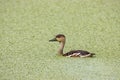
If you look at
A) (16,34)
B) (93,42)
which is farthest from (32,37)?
(93,42)

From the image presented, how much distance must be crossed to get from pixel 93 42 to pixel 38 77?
1300mm

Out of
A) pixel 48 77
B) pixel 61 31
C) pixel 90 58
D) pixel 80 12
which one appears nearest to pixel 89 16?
pixel 80 12

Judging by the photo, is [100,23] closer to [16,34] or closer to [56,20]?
[56,20]

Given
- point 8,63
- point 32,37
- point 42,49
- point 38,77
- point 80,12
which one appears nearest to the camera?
point 38,77

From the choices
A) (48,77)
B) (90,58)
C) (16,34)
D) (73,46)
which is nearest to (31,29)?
(16,34)

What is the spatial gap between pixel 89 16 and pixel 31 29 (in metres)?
0.97

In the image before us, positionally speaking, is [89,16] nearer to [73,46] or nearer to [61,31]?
[61,31]

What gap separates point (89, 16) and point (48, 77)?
2.44 m

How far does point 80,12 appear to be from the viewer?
726cm

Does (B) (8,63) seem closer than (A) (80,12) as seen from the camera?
Yes

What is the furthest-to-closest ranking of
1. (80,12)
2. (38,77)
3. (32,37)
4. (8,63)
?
(80,12) < (32,37) < (8,63) < (38,77)

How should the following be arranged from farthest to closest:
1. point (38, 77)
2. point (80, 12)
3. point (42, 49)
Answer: point (80, 12)
point (42, 49)
point (38, 77)

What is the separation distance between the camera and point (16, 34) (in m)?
6.18

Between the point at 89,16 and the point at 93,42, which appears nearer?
the point at 93,42
